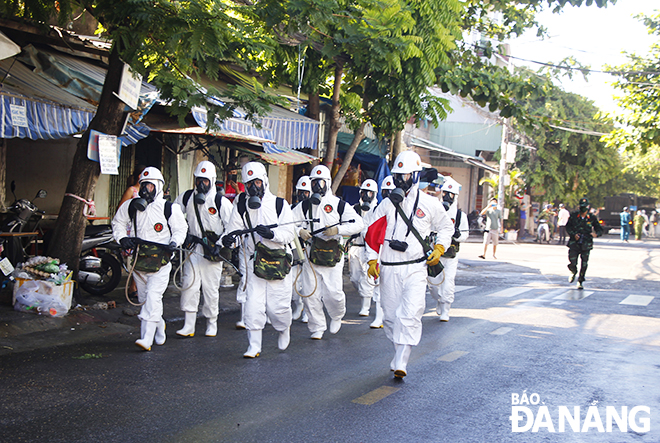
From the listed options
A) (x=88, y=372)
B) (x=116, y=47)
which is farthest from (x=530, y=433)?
(x=116, y=47)

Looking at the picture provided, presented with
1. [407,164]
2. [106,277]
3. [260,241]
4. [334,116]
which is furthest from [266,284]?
[334,116]

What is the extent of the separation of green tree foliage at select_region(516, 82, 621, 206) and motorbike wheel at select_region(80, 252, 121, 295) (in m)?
27.2

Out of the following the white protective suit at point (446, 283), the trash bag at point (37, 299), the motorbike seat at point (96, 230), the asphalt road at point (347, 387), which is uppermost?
the motorbike seat at point (96, 230)

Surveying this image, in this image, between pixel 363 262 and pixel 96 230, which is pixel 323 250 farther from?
pixel 96 230

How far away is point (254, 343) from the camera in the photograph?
638 centimetres

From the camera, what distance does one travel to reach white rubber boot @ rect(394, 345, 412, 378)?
557 cm

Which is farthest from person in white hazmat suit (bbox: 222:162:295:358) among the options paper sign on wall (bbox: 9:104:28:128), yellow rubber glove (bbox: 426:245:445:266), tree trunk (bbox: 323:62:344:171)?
tree trunk (bbox: 323:62:344:171)

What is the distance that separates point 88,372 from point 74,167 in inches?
141

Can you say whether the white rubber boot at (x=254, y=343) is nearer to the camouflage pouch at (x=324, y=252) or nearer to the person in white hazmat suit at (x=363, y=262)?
the camouflage pouch at (x=324, y=252)

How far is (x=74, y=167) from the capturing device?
8125 mm

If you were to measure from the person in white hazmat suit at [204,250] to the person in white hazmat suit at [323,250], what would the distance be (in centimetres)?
106

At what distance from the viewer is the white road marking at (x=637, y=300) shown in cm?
1125

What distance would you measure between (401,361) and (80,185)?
5059 millimetres

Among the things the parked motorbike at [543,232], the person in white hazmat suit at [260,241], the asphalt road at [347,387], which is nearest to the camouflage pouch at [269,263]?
the person in white hazmat suit at [260,241]
